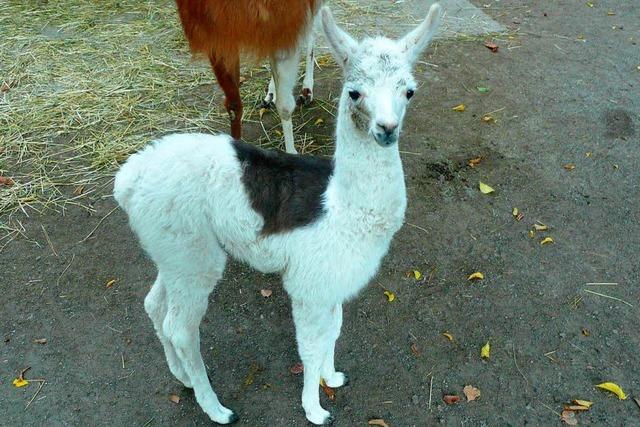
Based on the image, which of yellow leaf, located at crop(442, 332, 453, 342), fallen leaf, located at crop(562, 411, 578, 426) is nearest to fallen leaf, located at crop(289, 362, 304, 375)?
yellow leaf, located at crop(442, 332, 453, 342)

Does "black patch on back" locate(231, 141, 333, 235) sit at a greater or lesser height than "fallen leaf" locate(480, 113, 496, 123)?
greater

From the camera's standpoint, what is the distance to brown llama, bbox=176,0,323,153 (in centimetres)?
232

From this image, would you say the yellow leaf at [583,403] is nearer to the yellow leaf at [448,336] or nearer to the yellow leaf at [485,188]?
the yellow leaf at [448,336]

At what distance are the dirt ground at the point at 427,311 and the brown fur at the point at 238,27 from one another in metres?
0.96

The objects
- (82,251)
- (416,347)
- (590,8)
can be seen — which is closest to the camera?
(416,347)

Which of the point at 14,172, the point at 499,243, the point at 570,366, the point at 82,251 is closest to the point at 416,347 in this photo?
the point at 570,366

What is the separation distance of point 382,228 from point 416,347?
2.85 ft

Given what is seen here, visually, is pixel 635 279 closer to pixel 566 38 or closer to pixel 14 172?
pixel 566 38

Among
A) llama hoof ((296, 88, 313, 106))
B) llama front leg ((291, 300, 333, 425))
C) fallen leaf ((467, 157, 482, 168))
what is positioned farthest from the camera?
llama hoof ((296, 88, 313, 106))

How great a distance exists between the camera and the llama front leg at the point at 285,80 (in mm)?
2629

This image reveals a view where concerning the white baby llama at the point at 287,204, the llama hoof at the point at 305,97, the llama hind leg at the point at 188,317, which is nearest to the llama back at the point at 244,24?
the white baby llama at the point at 287,204

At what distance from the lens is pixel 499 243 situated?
2680 mm

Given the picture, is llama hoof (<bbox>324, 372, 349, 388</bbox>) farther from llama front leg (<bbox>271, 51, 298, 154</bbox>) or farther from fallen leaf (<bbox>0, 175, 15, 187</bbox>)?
fallen leaf (<bbox>0, 175, 15, 187</bbox>)

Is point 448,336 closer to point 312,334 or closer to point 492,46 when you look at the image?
point 312,334
